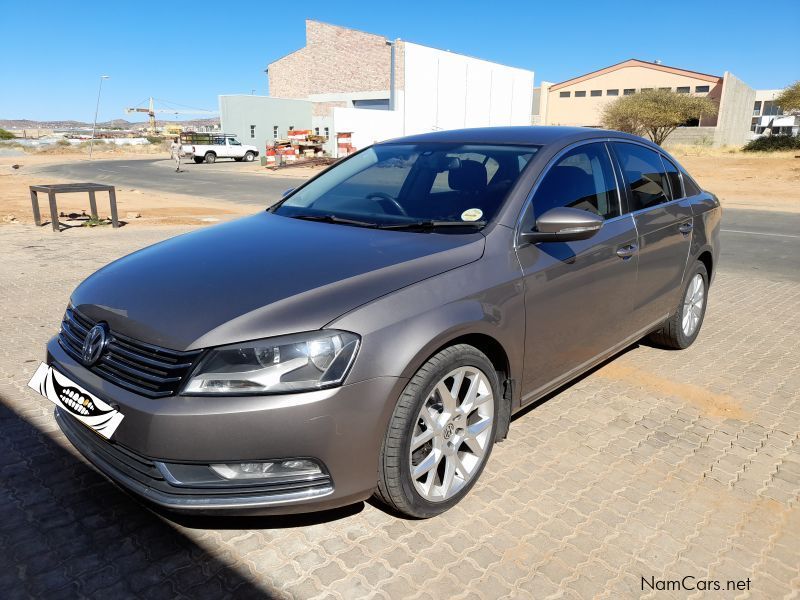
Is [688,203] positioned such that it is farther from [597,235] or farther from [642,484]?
[642,484]

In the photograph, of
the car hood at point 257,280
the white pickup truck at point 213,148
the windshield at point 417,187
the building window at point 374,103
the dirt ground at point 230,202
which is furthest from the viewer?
the building window at point 374,103

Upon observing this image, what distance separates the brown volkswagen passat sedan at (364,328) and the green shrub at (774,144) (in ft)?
158

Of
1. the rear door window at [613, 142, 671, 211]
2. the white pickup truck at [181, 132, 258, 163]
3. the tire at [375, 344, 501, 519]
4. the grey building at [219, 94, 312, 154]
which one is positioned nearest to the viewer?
the tire at [375, 344, 501, 519]

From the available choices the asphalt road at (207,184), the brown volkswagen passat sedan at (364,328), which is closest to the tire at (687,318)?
the brown volkswagen passat sedan at (364,328)

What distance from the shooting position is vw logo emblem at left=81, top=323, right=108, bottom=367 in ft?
8.34

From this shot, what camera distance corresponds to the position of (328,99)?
194ft

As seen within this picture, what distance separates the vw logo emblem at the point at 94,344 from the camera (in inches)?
100

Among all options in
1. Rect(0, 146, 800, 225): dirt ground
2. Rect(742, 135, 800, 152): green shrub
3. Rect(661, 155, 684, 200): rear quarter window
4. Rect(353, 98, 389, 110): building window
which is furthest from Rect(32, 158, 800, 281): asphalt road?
Rect(742, 135, 800, 152): green shrub

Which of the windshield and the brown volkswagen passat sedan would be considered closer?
the brown volkswagen passat sedan

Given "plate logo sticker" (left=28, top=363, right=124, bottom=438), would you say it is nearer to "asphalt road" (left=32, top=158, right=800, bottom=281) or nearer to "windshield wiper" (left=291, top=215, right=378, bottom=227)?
"windshield wiper" (left=291, top=215, right=378, bottom=227)

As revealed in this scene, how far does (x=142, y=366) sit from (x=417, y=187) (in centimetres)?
194

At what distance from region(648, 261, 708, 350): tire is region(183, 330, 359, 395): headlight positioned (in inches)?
136

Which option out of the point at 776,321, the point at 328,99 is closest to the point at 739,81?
the point at 328,99

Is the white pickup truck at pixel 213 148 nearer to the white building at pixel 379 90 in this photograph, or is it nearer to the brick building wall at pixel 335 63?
the white building at pixel 379 90
